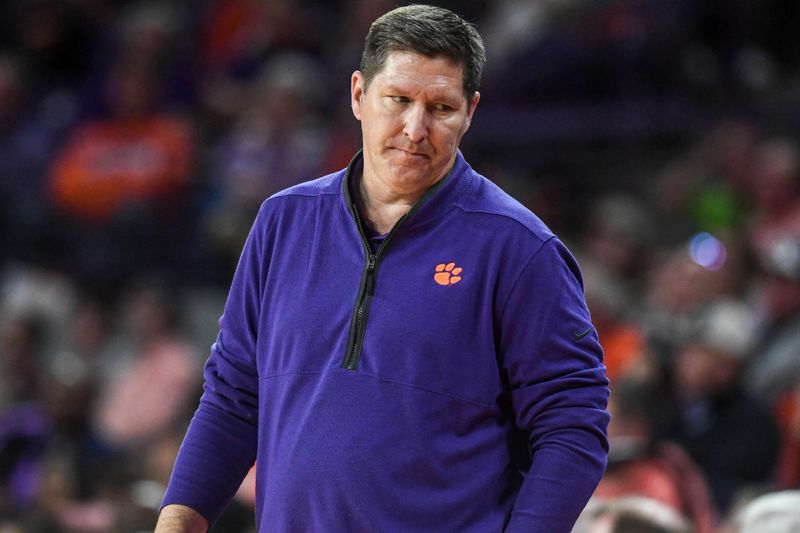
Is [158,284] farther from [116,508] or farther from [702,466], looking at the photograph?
[702,466]

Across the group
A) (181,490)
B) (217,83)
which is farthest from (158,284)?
(181,490)

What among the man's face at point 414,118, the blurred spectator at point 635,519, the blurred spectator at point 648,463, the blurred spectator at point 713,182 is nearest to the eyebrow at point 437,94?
the man's face at point 414,118

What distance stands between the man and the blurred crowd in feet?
5.71

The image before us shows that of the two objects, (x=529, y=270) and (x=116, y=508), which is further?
(x=116, y=508)

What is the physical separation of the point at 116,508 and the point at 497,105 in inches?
126

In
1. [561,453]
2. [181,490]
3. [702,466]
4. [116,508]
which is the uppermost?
[561,453]

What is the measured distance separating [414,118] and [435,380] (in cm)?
49

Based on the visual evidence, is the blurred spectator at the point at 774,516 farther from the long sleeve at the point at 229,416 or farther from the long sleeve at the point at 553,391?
the long sleeve at the point at 229,416

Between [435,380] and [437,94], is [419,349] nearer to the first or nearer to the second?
[435,380]

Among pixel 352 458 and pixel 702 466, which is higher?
pixel 352 458

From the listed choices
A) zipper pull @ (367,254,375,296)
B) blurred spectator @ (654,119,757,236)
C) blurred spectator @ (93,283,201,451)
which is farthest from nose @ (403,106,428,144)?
blurred spectator @ (93,283,201,451)

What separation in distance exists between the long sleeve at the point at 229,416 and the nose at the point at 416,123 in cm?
41

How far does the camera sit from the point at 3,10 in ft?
32.9

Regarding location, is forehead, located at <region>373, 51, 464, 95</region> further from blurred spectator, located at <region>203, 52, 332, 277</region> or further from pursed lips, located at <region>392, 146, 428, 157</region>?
blurred spectator, located at <region>203, 52, 332, 277</region>
